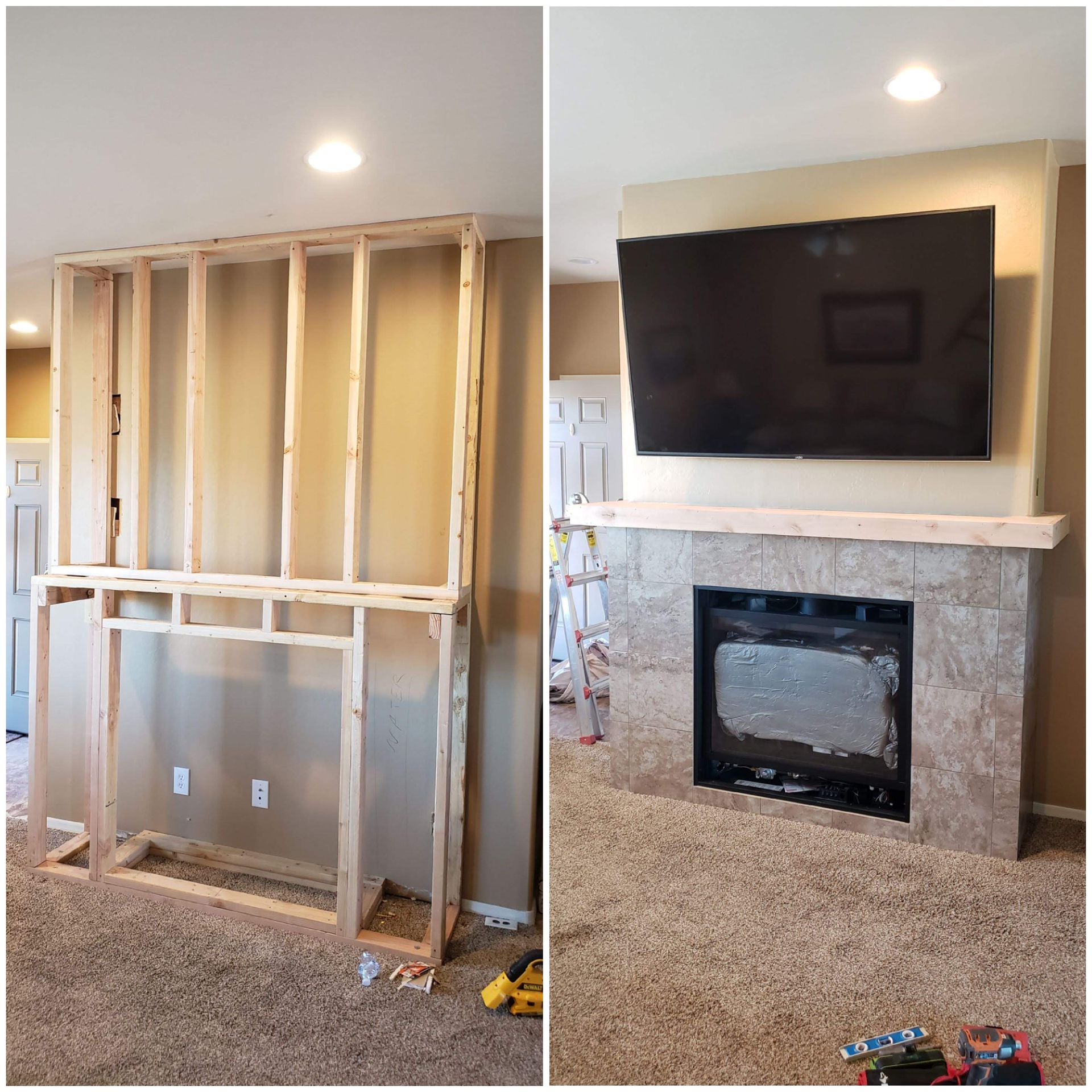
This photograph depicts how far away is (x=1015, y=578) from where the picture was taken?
241 cm

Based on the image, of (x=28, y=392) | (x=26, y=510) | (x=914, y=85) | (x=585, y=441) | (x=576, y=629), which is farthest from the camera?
(x=585, y=441)

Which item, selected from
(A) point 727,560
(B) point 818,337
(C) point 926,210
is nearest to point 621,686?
(A) point 727,560

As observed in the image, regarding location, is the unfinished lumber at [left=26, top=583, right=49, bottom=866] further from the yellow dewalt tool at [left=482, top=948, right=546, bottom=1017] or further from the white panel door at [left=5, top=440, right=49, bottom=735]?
the yellow dewalt tool at [left=482, top=948, right=546, bottom=1017]

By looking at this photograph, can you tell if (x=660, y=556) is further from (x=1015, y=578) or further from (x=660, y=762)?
(x=1015, y=578)

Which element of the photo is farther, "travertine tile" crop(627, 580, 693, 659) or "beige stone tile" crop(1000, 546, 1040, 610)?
"travertine tile" crop(627, 580, 693, 659)

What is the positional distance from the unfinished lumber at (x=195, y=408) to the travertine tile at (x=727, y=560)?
1630 millimetres

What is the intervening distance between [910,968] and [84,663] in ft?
9.32

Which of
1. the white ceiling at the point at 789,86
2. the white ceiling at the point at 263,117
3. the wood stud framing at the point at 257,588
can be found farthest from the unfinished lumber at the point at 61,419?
the white ceiling at the point at 789,86

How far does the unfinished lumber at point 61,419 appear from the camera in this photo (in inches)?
105

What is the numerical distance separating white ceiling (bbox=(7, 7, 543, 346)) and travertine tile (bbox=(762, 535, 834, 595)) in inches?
49.8

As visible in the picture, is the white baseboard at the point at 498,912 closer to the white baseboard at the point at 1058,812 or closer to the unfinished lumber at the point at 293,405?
the unfinished lumber at the point at 293,405

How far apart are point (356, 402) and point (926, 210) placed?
181 centimetres

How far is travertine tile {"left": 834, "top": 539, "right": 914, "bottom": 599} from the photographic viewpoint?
2.56 m

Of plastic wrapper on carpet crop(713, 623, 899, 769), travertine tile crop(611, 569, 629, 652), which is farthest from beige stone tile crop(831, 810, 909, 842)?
travertine tile crop(611, 569, 629, 652)
